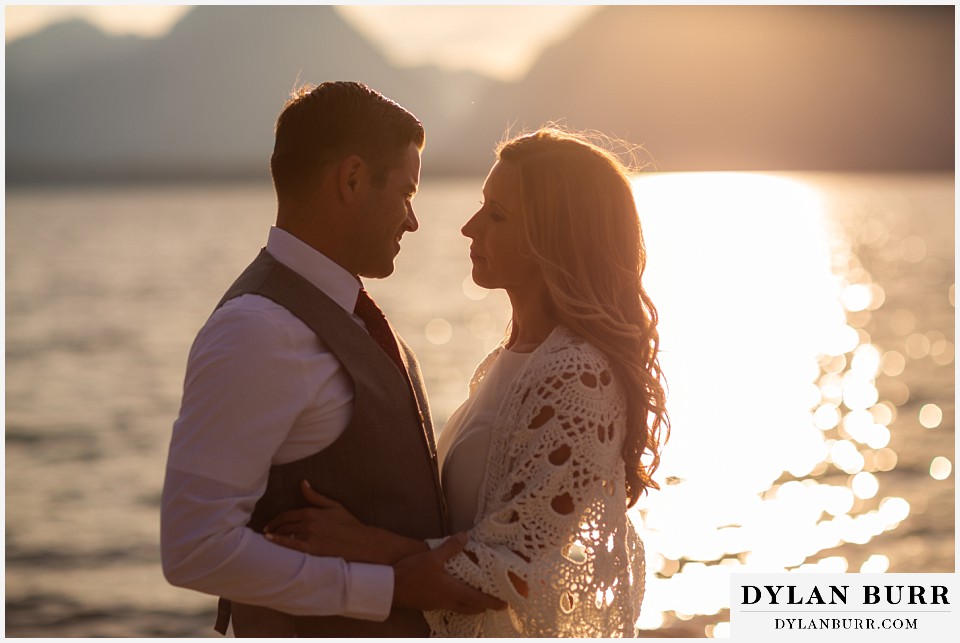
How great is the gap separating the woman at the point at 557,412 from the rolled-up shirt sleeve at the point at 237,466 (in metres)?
0.14

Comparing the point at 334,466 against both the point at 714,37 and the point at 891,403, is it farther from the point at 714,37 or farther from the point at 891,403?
the point at 714,37

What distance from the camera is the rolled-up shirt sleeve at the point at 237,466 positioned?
104 inches

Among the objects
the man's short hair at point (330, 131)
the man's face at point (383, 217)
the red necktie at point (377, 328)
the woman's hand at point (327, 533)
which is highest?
the man's short hair at point (330, 131)

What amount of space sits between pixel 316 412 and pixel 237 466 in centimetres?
25

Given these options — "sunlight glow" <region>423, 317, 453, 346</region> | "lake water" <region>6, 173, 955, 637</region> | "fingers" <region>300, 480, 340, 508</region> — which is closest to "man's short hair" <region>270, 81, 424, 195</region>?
"fingers" <region>300, 480, 340, 508</region>

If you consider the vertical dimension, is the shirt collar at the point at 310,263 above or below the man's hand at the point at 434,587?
above

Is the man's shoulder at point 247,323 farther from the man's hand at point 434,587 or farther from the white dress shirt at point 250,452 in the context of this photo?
the man's hand at point 434,587

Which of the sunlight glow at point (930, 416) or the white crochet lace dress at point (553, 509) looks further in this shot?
the sunlight glow at point (930, 416)

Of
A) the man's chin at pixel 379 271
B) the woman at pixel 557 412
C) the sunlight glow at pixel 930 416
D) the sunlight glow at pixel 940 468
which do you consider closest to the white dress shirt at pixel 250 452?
the woman at pixel 557 412

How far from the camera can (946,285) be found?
4094cm

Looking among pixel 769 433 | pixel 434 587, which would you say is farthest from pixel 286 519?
pixel 769 433

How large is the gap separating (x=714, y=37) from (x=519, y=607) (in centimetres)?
20427

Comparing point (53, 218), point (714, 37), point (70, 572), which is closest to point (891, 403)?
point (70, 572)

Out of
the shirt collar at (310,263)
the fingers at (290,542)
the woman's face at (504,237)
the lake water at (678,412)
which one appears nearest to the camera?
the fingers at (290,542)
